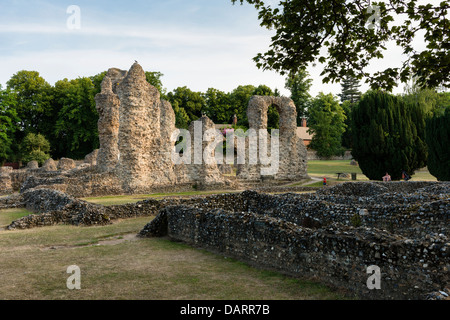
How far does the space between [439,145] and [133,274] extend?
27.8 metres

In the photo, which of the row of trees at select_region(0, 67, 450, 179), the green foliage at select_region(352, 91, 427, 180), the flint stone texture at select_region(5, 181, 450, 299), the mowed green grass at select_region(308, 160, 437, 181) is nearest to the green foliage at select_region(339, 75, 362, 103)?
the row of trees at select_region(0, 67, 450, 179)

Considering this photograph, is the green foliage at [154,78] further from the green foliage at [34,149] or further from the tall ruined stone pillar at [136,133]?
the tall ruined stone pillar at [136,133]

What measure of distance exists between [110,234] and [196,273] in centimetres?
515

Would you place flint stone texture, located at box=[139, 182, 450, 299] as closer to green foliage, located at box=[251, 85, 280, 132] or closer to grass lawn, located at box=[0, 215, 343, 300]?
grass lawn, located at box=[0, 215, 343, 300]

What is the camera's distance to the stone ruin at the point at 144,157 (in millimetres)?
23984

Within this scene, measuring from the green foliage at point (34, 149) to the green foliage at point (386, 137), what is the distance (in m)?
39.5

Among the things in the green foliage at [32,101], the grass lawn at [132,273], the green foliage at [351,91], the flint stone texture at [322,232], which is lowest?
the grass lawn at [132,273]

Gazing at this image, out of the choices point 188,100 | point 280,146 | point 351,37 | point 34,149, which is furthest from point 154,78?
point 351,37

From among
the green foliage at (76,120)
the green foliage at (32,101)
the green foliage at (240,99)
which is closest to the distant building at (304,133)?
the green foliage at (240,99)

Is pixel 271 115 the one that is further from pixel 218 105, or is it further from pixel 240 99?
pixel 218 105

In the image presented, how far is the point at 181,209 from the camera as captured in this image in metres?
10.6

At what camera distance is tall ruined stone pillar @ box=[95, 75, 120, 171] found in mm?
28297

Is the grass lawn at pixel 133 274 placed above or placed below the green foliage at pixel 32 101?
below
